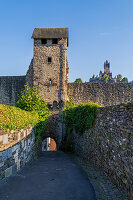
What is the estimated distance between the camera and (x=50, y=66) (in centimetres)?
1527

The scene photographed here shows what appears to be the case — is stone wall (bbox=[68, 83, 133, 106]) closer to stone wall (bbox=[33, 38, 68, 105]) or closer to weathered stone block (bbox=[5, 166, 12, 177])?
stone wall (bbox=[33, 38, 68, 105])

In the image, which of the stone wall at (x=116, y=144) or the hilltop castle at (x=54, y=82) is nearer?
the stone wall at (x=116, y=144)

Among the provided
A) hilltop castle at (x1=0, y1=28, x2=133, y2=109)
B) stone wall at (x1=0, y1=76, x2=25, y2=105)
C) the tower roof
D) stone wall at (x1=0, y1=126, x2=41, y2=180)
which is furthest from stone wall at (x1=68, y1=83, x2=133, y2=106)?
stone wall at (x1=0, y1=126, x2=41, y2=180)

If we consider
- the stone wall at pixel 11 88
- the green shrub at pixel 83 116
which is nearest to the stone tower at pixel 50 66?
the green shrub at pixel 83 116

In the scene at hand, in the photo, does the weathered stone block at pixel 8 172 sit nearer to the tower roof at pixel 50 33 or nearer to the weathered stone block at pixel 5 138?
the weathered stone block at pixel 5 138

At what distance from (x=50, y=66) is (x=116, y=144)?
38.7 ft

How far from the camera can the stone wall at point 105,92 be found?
17203 millimetres

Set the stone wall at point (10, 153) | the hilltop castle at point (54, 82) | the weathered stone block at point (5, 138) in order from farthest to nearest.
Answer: the hilltop castle at point (54, 82), the weathered stone block at point (5, 138), the stone wall at point (10, 153)

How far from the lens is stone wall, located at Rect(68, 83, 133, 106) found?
56.4 feet

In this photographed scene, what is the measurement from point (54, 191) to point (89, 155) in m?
4.18

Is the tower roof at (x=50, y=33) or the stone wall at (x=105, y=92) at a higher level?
the tower roof at (x=50, y=33)

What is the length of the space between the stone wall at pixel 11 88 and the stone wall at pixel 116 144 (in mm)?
12757

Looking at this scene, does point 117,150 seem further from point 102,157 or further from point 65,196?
A: point 65,196

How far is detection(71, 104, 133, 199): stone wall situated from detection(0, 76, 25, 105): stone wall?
1276 cm
